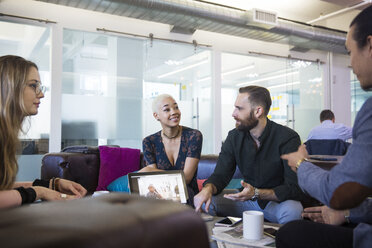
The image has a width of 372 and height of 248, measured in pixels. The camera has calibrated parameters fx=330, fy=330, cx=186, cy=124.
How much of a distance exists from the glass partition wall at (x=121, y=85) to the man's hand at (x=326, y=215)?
12.8 ft

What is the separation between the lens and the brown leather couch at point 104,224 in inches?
8.8

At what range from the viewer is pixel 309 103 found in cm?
725

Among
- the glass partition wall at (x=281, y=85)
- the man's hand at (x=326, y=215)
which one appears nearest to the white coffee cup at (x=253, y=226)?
the man's hand at (x=326, y=215)

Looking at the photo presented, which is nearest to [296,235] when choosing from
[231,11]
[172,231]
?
[172,231]

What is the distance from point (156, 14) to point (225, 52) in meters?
2.02

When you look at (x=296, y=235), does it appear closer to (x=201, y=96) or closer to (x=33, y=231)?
(x=33, y=231)

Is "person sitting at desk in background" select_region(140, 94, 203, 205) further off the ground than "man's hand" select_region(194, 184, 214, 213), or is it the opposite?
"person sitting at desk in background" select_region(140, 94, 203, 205)

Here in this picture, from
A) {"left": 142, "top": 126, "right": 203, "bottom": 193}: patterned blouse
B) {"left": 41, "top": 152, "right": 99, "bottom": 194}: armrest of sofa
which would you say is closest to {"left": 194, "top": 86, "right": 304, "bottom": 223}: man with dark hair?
{"left": 142, "top": 126, "right": 203, "bottom": 193}: patterned blouse

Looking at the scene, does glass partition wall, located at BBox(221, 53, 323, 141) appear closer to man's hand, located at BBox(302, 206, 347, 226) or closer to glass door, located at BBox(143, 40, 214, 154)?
glass door, located at BBox(143, 40, 214, 154)

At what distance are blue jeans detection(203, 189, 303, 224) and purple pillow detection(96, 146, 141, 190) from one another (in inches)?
55.5

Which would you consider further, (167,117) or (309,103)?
(309,103)

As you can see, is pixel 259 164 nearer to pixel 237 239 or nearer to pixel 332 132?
pixel 237 239

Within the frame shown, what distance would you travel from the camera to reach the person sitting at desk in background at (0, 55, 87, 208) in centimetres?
121

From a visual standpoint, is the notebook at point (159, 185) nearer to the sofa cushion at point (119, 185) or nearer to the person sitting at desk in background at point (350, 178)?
the person sitting at desk in background at point (350, 178)
